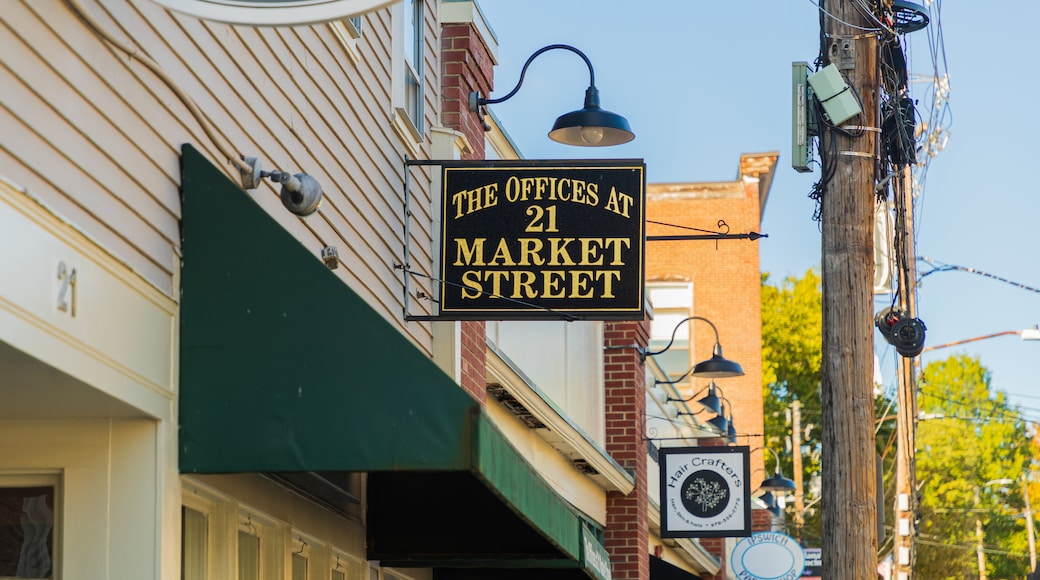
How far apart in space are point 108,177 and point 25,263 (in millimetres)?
756

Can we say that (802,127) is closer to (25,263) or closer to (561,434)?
(561,434)

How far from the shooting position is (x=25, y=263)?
4.98m

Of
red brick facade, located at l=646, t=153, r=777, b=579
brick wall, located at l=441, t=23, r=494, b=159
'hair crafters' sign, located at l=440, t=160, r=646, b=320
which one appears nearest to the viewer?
'hair crafters' sign, located at l=440, t=160, r=646, b=320

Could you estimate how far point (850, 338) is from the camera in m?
11.1

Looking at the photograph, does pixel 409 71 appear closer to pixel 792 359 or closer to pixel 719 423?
pixel 719 423

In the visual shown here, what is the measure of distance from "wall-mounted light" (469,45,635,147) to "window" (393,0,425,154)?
61 cm

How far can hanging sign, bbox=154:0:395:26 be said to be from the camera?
5.37m

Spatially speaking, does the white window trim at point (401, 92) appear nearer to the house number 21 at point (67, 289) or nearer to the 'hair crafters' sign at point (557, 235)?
the 'hair crafters' sign at point (557, 235)

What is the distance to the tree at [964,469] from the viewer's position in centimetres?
5569

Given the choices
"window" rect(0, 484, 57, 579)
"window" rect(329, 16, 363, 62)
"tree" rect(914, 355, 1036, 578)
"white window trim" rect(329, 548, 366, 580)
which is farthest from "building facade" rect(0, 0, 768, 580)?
"tree" rect(914, 355, 1036, 578)

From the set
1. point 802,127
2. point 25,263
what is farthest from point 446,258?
→ point 25,263

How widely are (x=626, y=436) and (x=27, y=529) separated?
1252 centimetres

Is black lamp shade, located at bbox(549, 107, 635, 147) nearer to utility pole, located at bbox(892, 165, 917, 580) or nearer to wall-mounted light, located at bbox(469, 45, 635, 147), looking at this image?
wall-mounted light, located at bbox(469, 45, 635, 147)

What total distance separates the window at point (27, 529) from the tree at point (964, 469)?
51014 mm
